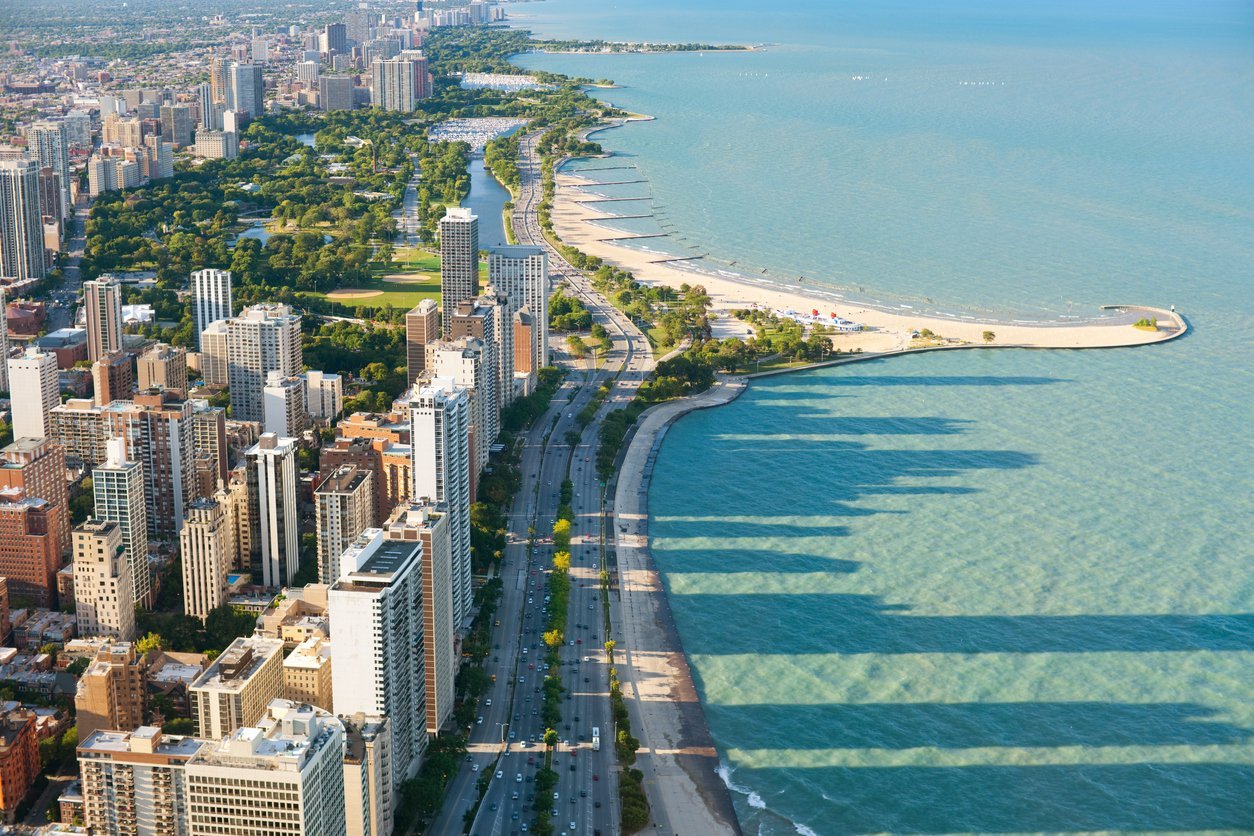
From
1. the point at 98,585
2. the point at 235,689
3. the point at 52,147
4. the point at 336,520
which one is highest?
the point at 52,147

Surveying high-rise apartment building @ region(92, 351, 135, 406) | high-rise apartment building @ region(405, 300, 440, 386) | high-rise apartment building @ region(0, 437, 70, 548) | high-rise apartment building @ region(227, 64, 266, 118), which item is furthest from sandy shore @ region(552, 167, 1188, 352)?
high-rise apartment building @ region(227, 64, 266, 118)

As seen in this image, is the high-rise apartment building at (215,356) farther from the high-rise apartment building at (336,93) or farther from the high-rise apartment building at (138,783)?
the high-rise apartment building at (336,93)

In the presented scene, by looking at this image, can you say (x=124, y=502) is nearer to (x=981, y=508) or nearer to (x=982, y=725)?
(x=982, y=725)

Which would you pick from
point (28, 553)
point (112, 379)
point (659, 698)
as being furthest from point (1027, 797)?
point (112, 379)

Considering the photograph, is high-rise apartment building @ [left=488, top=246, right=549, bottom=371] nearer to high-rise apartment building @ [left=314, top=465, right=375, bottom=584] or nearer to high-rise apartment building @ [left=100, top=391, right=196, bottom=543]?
high-rise apartment building @ [left=100, top=391, right=196, bottom=543]

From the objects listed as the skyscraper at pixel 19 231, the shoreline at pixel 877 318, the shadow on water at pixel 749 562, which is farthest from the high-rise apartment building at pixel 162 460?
the skyscraper at pixel 19 231

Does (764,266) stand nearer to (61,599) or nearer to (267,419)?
(267,419)
